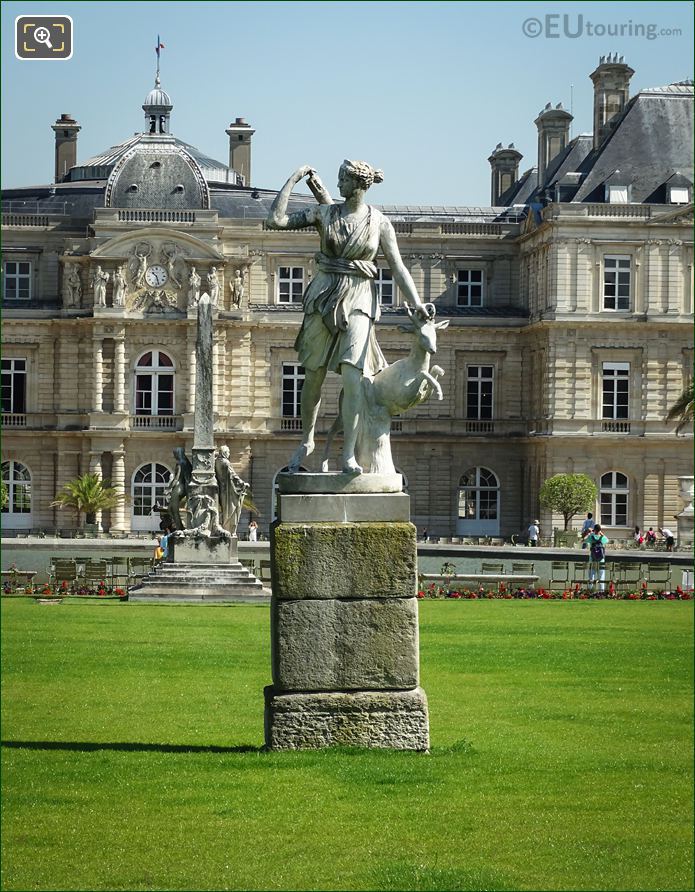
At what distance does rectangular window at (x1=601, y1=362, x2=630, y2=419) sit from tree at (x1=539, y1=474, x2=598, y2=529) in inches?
149

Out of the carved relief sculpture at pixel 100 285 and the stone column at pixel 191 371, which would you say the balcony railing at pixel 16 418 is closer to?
the carved relief sculpture at pixel 100 285

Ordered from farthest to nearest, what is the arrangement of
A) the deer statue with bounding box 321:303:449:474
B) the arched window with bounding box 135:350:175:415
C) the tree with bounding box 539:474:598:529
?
the arched window with bounding box 135:350:175:415 → the tree with bounding box 539:474:598:529 → the deer statue with bounding box 321:303:449:474

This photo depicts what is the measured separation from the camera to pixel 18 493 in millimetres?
58875

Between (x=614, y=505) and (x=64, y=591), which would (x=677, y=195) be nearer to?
(x=614, y=505)

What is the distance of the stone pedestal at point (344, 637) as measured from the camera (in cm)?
1131

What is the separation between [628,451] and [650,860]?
48456mm

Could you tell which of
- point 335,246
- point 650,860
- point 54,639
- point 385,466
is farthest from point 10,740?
point 54,639

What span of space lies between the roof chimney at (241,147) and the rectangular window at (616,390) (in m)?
17.7

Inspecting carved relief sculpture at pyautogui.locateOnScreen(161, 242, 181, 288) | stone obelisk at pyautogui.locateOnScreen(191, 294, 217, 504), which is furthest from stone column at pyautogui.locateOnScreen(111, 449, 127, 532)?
stone obelisk at pyautogui.locateOnScreen(191, 294, 217, 504)

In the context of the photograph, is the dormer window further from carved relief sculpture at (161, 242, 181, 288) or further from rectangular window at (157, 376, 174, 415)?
rectangular window at (157, 376, 174, 415)

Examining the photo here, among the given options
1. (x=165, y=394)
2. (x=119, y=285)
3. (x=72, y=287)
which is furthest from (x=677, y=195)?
(x=72, y=287)

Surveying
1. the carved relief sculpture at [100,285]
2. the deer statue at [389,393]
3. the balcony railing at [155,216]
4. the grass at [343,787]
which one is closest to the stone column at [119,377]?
the carved relief sculpture at [100,285]

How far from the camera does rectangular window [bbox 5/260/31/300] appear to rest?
60.8 m

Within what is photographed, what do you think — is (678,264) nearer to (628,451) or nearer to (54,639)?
(628,451)
